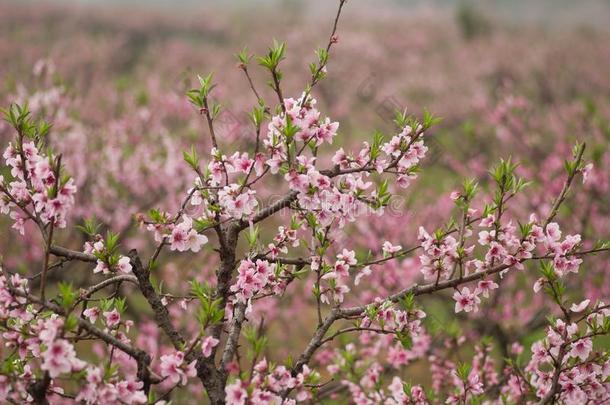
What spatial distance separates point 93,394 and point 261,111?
1.69m

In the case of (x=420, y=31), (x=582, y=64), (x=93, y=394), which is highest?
(x=420, y=31)

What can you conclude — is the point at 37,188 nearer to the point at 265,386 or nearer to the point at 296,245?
the point at 296,245

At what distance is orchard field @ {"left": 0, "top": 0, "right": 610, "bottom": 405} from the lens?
110 inches

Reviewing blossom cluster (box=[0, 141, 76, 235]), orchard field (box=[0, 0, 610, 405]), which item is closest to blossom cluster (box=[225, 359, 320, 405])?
orchard field (box=[0, 0, 610, 405])

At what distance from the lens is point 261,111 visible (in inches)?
115

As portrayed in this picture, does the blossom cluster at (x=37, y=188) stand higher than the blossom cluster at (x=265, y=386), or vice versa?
the blossom cluster at (x=37, y=188)

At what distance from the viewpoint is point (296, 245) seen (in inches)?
122

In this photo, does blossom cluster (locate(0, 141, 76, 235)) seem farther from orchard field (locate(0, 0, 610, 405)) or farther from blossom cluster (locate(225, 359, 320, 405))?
blossom cluster (locate(225, 359, 320, 405))

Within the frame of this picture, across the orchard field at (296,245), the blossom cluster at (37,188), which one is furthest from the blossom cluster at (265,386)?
the blossom cluster at (37,188)

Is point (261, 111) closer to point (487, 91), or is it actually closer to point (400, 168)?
point (400, 168)

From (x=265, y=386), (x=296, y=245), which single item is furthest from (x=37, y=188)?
(x=265, y=386)

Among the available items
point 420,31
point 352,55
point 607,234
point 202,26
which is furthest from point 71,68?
point 420,31

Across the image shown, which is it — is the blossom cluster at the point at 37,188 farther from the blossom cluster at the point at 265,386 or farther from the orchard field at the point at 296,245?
the blossom cluster at the point at 265,386

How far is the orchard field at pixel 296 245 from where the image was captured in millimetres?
2785
